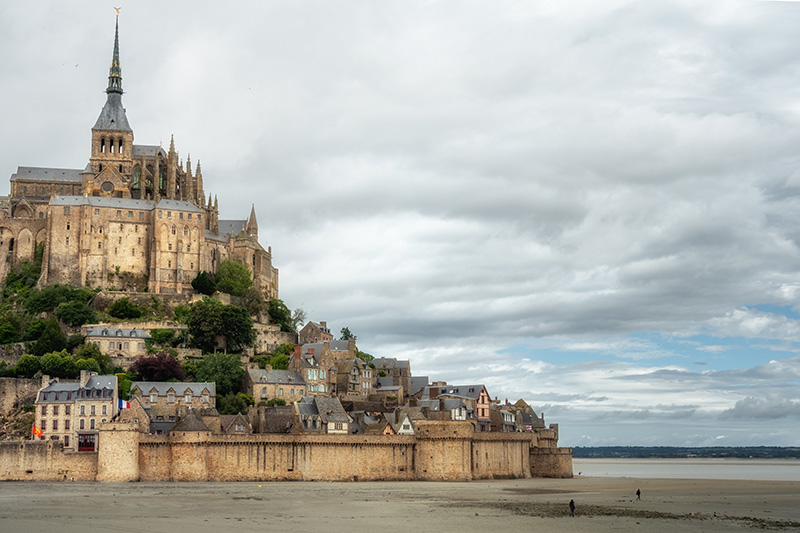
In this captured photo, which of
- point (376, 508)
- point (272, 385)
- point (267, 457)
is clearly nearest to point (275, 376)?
point (272, 385)

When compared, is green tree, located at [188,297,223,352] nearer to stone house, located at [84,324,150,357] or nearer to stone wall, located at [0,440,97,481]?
stone house, located at [84,324,150,357]

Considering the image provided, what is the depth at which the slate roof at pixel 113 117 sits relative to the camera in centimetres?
9831

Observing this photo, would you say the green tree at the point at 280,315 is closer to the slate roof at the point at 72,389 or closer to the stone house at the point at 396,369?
the stone house at the point at 396,369

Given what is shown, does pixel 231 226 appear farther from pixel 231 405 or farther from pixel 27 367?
pixel 231 405

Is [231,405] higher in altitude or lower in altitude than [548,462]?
higher

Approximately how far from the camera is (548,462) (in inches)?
2889

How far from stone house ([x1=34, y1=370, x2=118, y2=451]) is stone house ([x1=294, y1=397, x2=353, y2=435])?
12.3m

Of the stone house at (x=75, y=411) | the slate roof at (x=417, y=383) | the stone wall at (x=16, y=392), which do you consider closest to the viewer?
the stone house at (x=75, y=411)

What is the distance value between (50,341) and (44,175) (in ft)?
90.0

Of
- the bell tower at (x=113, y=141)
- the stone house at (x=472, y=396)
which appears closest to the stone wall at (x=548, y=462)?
the stone house at (x=472, y=396)

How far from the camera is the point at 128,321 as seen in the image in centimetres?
8294

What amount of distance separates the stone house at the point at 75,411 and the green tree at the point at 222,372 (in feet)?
37.2

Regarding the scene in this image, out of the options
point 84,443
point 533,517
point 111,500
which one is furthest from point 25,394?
point 533,517

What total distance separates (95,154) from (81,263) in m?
14.7
